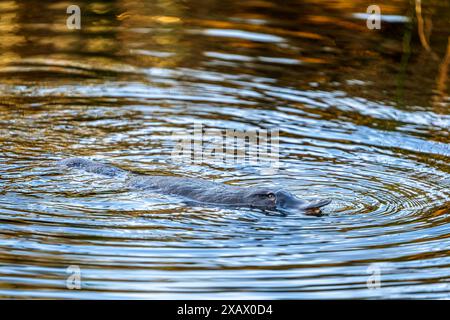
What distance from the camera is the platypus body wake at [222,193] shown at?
25.7ft

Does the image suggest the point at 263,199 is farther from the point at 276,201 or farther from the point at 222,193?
the point at 222,193

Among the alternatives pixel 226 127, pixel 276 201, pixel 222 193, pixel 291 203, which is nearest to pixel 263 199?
pixel 276 201

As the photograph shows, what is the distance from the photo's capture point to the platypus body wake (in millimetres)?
7832

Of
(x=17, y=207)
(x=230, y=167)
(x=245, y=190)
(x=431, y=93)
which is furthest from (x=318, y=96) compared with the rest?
(x=17, y=207)

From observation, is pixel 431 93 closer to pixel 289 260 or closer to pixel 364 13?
pixel 364 13

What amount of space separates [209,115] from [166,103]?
0.65 meters

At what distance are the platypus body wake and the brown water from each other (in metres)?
0.14

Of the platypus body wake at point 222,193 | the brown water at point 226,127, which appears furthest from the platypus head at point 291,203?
the brown water at point 226,127

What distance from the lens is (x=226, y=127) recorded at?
1062cm

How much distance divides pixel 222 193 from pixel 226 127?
2.68 m

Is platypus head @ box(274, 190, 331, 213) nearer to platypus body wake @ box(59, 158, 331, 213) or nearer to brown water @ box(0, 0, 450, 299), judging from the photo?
platypus body wake @ box(59, 158, 331, 213)

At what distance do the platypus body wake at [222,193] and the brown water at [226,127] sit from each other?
0.46 feet

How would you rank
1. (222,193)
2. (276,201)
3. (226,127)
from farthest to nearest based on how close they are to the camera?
(226,127)
(222,193)
(276,201)

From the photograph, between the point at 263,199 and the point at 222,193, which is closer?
the point at 263,199
